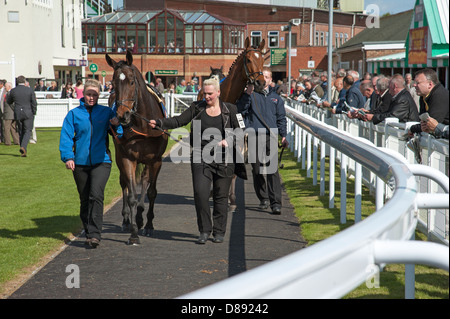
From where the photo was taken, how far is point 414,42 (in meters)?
20.3

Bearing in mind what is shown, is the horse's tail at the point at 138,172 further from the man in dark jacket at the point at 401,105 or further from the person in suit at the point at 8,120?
the person in suit at the point at 8,120

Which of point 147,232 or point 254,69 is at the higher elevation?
point 254,69

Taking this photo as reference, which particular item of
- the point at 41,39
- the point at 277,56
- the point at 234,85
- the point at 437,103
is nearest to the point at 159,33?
the point at 277,56

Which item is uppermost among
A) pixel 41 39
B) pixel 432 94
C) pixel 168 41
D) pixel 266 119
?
pixel 168 41

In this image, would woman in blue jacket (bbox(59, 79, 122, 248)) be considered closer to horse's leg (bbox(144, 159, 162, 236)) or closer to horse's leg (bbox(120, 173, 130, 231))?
horse's leg (bbox(120, 173, 130, 231))

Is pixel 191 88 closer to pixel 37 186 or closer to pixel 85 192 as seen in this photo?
pixel 37 186

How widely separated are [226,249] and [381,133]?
3718 mm

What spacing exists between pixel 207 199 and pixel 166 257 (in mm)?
1054

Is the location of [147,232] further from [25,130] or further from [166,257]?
[25,130]

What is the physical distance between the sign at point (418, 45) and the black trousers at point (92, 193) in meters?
13.1

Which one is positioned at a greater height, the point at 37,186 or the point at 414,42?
the point at 414,42

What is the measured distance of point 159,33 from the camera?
7006cm

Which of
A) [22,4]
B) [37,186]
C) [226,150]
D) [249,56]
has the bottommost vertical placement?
[37,186]

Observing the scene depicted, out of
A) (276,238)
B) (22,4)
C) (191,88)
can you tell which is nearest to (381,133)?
(276,238)
